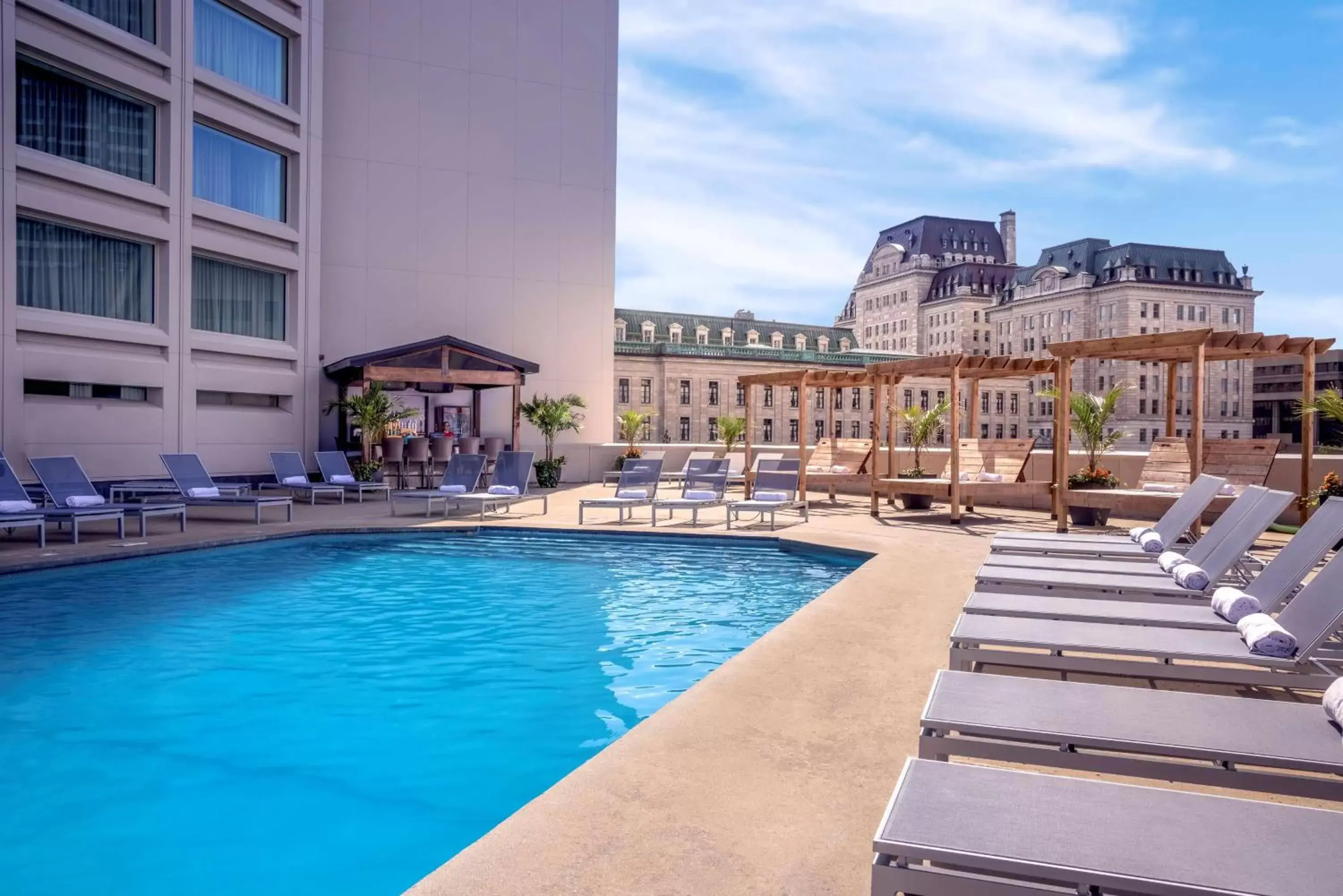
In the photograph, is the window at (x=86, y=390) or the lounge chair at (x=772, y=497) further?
the window at (x=86, y=390)

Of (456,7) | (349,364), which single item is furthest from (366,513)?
(456,7)

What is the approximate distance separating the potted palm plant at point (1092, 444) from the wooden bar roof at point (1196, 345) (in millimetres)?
596

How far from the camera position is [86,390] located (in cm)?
1683

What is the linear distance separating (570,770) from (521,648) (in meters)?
2.45

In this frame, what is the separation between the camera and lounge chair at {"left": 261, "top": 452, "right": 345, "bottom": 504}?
677 inches

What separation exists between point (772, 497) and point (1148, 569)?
8630 mm

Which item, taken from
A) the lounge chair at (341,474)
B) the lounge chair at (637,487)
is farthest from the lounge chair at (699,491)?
the lounge chair at (341,474)

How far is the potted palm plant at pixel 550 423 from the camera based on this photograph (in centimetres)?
2209

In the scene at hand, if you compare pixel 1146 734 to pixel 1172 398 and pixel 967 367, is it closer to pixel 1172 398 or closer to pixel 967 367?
pixel 967 367

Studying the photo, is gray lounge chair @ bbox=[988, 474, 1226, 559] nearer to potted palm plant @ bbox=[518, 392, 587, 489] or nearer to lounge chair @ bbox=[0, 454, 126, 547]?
lounge chair @ bbox=[0, 454, 126, 547]

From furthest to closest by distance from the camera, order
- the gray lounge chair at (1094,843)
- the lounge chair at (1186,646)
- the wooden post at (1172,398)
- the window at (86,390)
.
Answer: the window at (86,390)
the wooden post at (1172,398)
the lounge chair at (1186,646)
the gray lounge chair at (1094,843)

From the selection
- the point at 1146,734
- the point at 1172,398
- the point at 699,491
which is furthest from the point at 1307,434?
the point at 1146,734

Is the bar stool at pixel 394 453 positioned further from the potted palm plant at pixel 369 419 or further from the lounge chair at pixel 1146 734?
the lounge chair at pixel 1146 734

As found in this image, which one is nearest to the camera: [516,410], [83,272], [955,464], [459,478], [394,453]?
[955,464]
